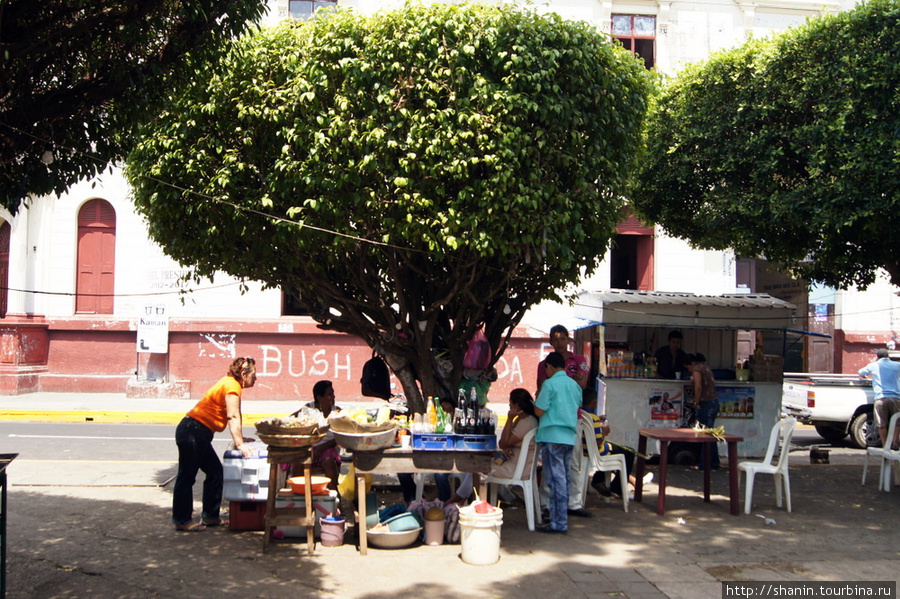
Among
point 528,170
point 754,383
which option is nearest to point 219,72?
point 528,170

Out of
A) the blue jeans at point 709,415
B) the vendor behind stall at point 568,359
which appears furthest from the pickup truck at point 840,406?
the vendor behind stall at point 568,359

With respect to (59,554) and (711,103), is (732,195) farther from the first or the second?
(59,554)

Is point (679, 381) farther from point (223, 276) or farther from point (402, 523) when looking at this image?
point (223, 276)

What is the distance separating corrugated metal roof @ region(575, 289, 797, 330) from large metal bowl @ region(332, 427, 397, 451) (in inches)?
203

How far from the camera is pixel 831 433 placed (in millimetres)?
15000

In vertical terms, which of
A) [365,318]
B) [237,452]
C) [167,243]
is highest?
[167,243]

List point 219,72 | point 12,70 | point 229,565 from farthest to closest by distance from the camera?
1. point 219,72
2. point 229,565
3. point 12,70

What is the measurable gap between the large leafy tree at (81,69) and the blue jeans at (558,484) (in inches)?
192

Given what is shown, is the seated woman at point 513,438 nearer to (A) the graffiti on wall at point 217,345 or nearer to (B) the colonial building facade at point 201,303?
(B) the colonial building facade at point 201,303

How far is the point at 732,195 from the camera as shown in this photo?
10336 mm

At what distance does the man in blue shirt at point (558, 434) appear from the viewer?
7.76 m

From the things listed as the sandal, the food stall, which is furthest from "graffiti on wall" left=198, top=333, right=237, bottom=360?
the sandal

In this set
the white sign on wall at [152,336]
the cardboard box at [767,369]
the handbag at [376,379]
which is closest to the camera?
the handbag at [376,379]

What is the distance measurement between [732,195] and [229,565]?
757cm
